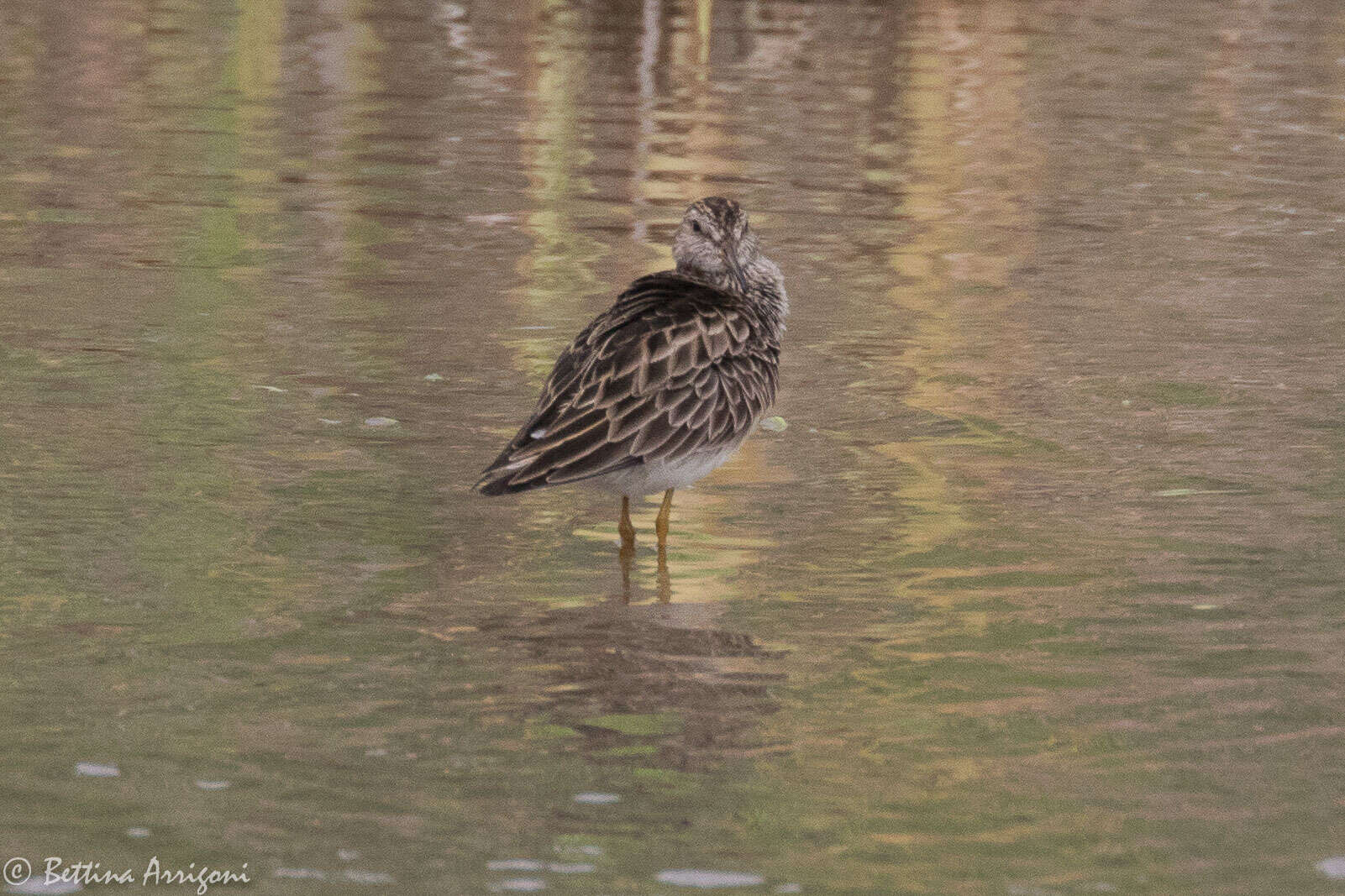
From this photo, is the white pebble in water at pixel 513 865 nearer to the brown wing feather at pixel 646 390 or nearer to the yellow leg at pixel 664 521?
the brown wing feather at pixel 646 390

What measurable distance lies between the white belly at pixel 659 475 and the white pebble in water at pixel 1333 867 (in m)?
3.23

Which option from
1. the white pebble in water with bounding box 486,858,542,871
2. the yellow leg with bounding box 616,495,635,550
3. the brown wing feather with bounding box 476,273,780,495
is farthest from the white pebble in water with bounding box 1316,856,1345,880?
the yellow leg with bounding box 616,495,635,550

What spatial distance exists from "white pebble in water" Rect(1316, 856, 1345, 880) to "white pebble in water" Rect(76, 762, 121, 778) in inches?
137

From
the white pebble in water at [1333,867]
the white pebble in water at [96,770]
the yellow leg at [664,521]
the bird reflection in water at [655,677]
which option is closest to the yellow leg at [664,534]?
the yellow leg at [664,521]

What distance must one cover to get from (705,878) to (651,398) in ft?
9.71

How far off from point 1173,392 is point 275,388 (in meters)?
4.74

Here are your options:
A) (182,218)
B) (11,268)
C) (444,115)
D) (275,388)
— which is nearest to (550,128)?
(444,115)

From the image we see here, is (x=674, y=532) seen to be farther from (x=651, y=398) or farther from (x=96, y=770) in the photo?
(x=96, y=770)

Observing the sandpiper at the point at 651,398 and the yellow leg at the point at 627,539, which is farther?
the yellow leg at the point at 627,539

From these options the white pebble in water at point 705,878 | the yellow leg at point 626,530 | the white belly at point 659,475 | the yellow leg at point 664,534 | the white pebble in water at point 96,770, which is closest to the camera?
the white pebble in water at point 705,878

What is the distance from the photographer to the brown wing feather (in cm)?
868

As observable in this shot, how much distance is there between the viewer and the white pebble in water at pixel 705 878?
6.21 metres

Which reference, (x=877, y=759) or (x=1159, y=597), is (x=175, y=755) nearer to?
(x=877, y=759)

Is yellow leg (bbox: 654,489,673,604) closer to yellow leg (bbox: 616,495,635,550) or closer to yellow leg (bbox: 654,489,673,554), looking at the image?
yellow leg (bbox: 654,489,673,554)
